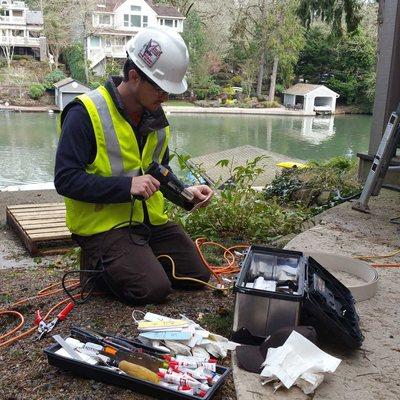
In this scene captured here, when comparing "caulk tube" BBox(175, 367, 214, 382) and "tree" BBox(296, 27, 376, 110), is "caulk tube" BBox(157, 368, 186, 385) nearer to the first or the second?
"caulk tube" BBox(175, 367, 214, 382)

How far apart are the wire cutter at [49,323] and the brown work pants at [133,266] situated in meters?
0.26

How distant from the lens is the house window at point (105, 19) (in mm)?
43000

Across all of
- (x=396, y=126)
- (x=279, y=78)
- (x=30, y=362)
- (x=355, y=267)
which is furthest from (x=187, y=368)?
(x=279, y=78)

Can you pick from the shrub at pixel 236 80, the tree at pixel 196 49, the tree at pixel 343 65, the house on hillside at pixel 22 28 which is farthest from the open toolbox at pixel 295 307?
the house on hillside at pixel 22 28

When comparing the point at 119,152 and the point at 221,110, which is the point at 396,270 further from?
the point at 221,110

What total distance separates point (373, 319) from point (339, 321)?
536 millimetres

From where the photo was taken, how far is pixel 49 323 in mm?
2580

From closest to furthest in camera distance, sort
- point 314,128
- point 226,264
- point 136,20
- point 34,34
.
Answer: point 226,264, point 314,128, point 34,34, point 136,20

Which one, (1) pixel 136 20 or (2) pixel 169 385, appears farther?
(1) pixel 136 20

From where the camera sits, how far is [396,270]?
346 centimetres

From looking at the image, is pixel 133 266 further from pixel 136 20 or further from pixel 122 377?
pixel 136 20

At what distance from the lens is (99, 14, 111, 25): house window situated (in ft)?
141

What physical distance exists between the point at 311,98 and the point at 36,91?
68.0 ft

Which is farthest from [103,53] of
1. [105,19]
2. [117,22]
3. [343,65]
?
[343,65]
